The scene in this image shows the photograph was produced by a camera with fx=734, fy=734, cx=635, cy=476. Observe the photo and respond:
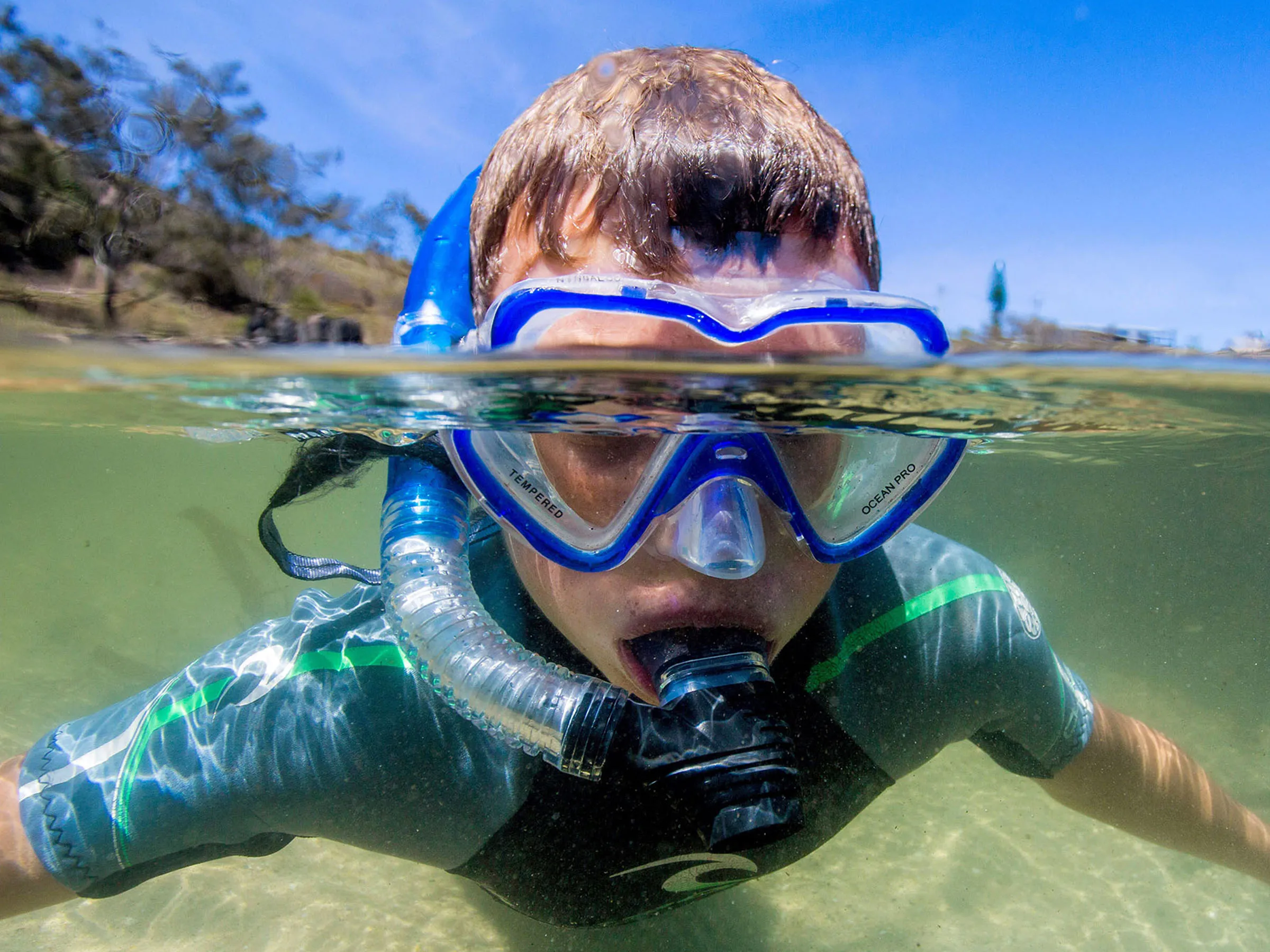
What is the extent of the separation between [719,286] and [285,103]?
2.23 meters

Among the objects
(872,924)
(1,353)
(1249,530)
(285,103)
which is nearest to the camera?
(285,103)

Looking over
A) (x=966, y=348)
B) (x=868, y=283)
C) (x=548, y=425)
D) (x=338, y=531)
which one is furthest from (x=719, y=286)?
(x=338, y=531)

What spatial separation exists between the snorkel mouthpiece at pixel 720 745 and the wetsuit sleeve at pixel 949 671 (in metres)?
1.19

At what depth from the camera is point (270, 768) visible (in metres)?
2.88

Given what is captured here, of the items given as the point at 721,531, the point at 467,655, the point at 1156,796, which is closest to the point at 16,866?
the point at 467,655

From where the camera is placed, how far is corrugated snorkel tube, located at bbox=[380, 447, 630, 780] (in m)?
2.32

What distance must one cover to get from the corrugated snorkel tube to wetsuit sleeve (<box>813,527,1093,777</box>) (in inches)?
55.8

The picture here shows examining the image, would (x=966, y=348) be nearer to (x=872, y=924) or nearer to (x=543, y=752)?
(x=543, y=752)

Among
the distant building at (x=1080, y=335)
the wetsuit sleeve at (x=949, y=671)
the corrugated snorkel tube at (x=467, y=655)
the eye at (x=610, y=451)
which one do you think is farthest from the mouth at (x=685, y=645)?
the distant building at (x=1080, y=335)

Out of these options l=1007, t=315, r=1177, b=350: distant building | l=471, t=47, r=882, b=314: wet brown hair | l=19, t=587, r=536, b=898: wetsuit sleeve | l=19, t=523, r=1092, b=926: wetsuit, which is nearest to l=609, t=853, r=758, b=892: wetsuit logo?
l=19, t=523, r=1092, b=926: wetsuit

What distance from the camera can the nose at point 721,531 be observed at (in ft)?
7.68

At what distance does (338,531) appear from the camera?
51406 mm

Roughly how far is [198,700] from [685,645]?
2093 mm

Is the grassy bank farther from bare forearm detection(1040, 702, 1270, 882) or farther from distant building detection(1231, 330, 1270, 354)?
distant building detection(1231, 330, 1270, 354)
